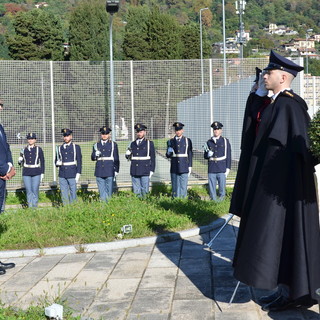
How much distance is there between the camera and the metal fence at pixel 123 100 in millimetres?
14492

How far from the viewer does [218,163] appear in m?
13.2

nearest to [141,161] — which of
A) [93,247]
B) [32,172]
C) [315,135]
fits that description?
[32,172]

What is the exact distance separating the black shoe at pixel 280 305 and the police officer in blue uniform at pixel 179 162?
307 inches

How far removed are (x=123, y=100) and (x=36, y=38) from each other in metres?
40.7

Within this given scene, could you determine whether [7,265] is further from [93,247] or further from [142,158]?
[142,158]

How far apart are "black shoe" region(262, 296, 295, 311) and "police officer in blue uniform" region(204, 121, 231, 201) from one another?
25.0 feet

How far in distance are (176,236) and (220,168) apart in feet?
14.9

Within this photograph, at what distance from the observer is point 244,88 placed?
1451cm

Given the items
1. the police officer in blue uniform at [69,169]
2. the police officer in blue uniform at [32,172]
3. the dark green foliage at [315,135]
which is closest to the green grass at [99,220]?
the police officer in blue uniform at [69,169]

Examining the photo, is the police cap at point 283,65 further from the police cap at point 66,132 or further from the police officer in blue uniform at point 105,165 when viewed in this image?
the police cap at point 66,132

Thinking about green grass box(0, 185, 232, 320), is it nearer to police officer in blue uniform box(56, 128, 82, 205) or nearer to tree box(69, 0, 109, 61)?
police officer in blue uniform box(56, 128, 82, 205)

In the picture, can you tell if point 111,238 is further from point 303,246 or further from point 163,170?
point 163,170

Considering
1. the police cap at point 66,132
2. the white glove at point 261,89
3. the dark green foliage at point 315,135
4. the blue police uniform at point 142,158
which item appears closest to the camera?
the dark green foliage at point 315,135

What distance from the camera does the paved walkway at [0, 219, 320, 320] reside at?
541cm
